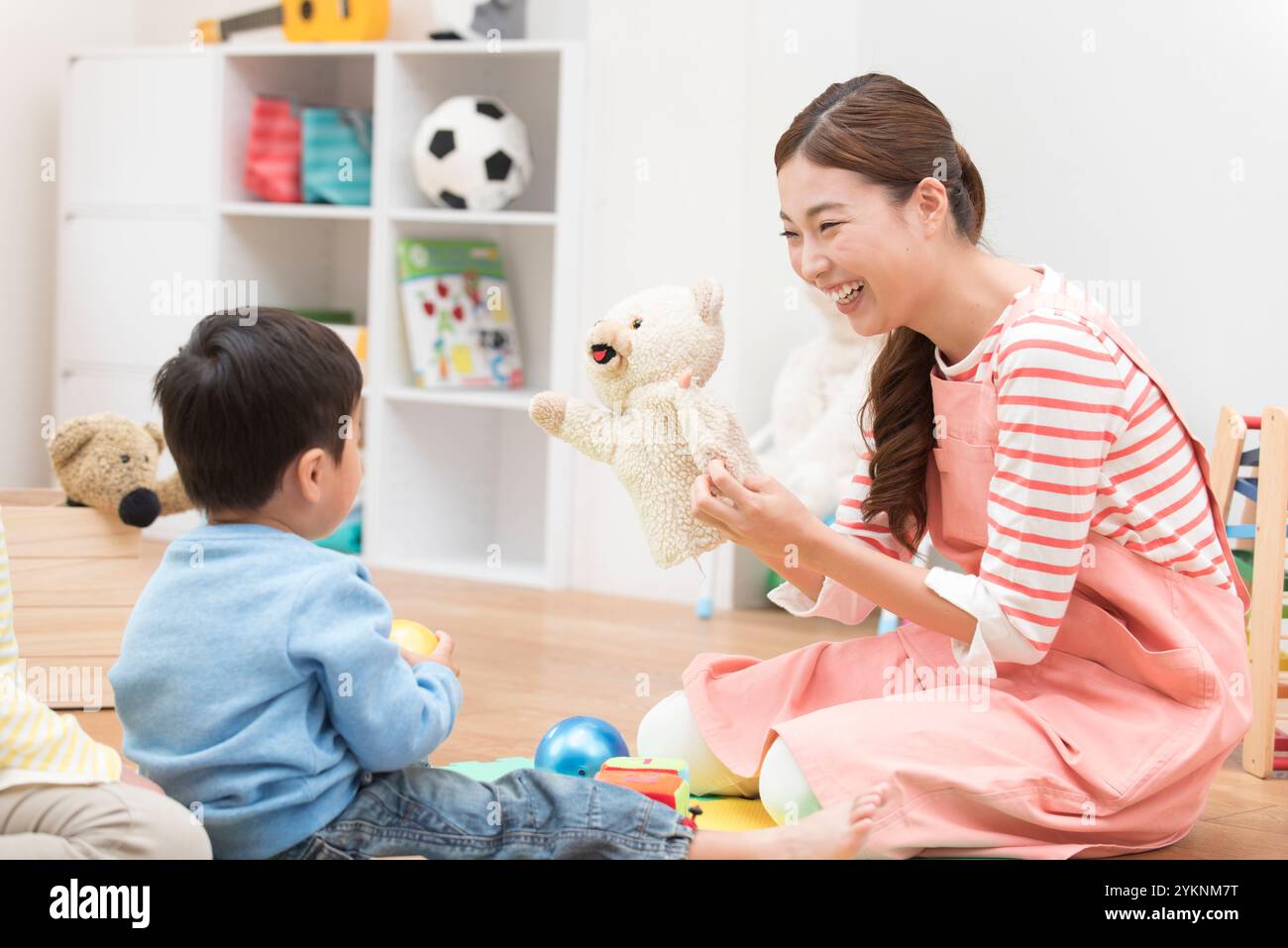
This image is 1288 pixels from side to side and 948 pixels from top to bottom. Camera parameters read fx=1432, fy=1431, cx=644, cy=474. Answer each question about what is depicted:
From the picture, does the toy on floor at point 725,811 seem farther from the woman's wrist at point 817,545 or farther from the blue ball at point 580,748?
the woman's wrist at point 817,545

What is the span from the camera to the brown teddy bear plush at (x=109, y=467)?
1.84 metres

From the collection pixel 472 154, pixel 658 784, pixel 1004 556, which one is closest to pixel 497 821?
pixel 658 784

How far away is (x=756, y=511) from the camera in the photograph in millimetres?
1220

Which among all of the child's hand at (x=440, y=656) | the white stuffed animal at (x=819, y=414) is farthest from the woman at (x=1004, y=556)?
the white stuffed animal at (x=819, y=414)

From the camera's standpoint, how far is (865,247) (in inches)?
48.9

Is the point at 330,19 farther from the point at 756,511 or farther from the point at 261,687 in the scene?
the point at 261,687

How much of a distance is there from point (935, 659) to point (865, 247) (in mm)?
395

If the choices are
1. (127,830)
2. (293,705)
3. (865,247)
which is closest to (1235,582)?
(865,247)

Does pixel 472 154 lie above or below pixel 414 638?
above

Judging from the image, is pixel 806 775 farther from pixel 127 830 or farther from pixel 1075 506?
pixel 127 830

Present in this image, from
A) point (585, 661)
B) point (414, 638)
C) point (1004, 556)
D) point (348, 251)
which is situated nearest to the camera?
point (1004, 556)

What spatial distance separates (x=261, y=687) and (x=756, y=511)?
1.48 feet

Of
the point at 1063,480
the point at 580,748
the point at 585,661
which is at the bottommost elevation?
the point at 585,661
